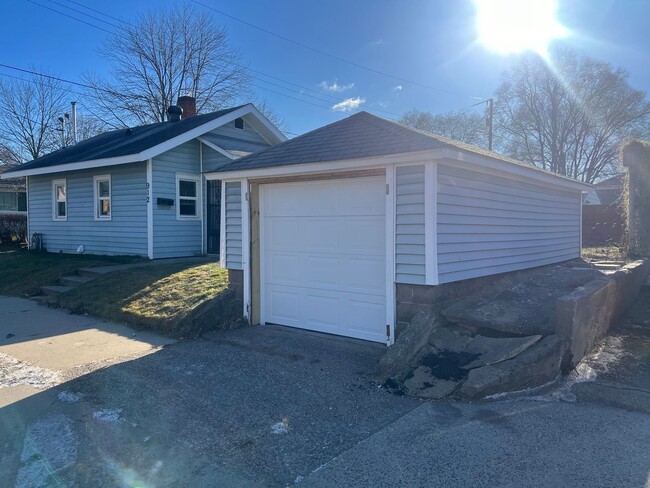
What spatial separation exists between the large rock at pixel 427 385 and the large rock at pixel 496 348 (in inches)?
13.9

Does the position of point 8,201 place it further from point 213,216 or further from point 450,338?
point 450,338


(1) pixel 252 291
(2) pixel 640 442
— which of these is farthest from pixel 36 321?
(2) pixel 640 442

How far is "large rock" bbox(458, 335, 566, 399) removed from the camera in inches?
171

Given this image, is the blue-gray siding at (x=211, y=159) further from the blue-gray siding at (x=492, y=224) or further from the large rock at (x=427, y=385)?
the large rock at (x=427, y=385)

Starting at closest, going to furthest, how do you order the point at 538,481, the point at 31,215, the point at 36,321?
the point at 538,481, the point at 36,321, the point at 31,215

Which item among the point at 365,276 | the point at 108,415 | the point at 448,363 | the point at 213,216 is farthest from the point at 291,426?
the point at 213,216

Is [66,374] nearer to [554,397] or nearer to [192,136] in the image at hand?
[554,397]

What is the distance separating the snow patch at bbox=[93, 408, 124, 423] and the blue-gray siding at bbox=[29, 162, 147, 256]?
8.89m

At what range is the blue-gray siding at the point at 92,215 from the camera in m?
12.6

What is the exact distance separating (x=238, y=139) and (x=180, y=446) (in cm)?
1248

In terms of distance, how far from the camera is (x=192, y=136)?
12695mm

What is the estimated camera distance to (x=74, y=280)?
10258 mm

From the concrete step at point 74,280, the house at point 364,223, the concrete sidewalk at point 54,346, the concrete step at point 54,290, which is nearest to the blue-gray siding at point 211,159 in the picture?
the concrete step at point 74,280

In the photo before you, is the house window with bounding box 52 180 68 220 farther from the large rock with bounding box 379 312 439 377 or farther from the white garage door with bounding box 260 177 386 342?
the large rock with bounding box 379 312 439 377
